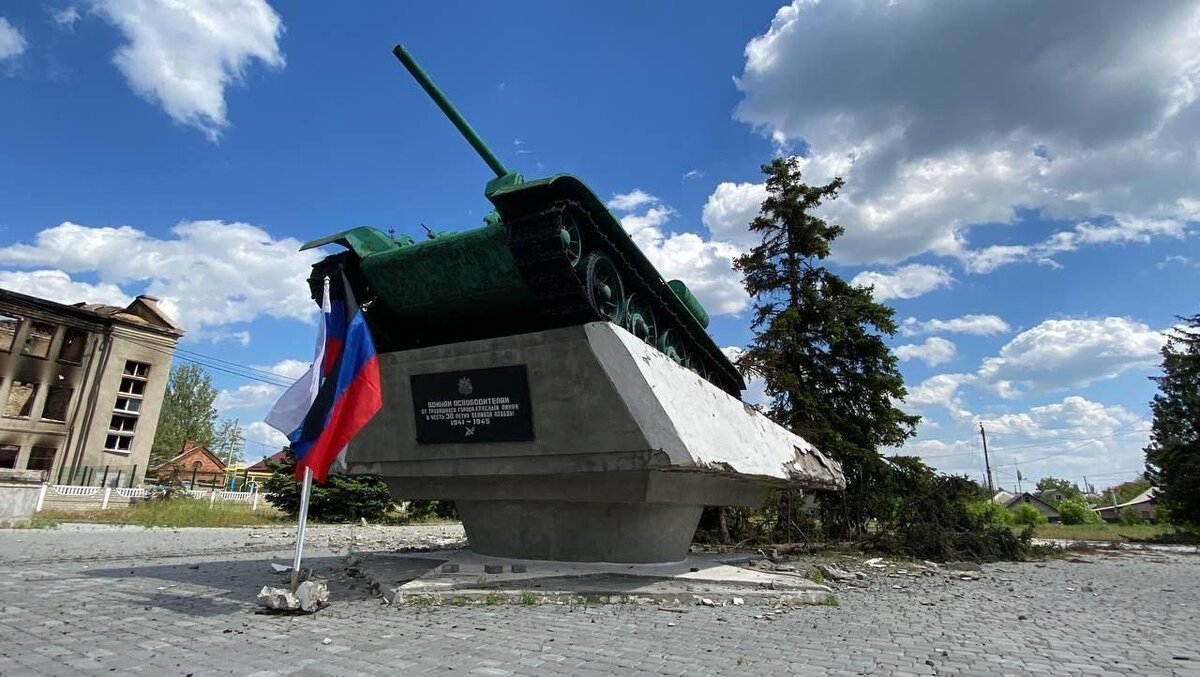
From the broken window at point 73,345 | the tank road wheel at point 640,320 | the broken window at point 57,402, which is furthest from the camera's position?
the broken window at point 73,345

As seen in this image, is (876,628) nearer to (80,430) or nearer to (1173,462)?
(1173,462)

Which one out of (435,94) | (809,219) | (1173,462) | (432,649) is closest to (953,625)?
(432,649)

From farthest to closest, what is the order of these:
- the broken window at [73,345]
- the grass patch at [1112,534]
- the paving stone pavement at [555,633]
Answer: the broken window at [73,345] → the grass patch at [1112,534] → the paving stone pavement at [555,633]

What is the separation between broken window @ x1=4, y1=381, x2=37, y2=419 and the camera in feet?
95.1

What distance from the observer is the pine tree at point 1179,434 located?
23.9 m

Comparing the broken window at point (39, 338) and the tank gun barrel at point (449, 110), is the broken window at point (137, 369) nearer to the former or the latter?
the broken window at point (39, 338)

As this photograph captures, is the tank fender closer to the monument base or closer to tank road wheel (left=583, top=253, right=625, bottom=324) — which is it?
tank road wheel (left=583, top=253, right=625, bottom=324)

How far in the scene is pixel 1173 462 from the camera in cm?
2433

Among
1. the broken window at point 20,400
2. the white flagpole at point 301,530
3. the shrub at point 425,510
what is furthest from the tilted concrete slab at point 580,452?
the broken window at point 20,400

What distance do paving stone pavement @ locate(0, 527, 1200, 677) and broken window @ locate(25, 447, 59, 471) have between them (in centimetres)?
2711

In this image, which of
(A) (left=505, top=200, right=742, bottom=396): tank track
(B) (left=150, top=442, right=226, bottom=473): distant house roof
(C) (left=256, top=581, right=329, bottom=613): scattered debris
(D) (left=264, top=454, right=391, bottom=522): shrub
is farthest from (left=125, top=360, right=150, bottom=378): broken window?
(A) (left=505, top=200, right=742, bottom=396): tank track

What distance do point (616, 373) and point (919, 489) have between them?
12.5m

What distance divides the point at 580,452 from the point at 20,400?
121 ft

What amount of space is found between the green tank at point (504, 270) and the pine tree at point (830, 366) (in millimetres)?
8037
